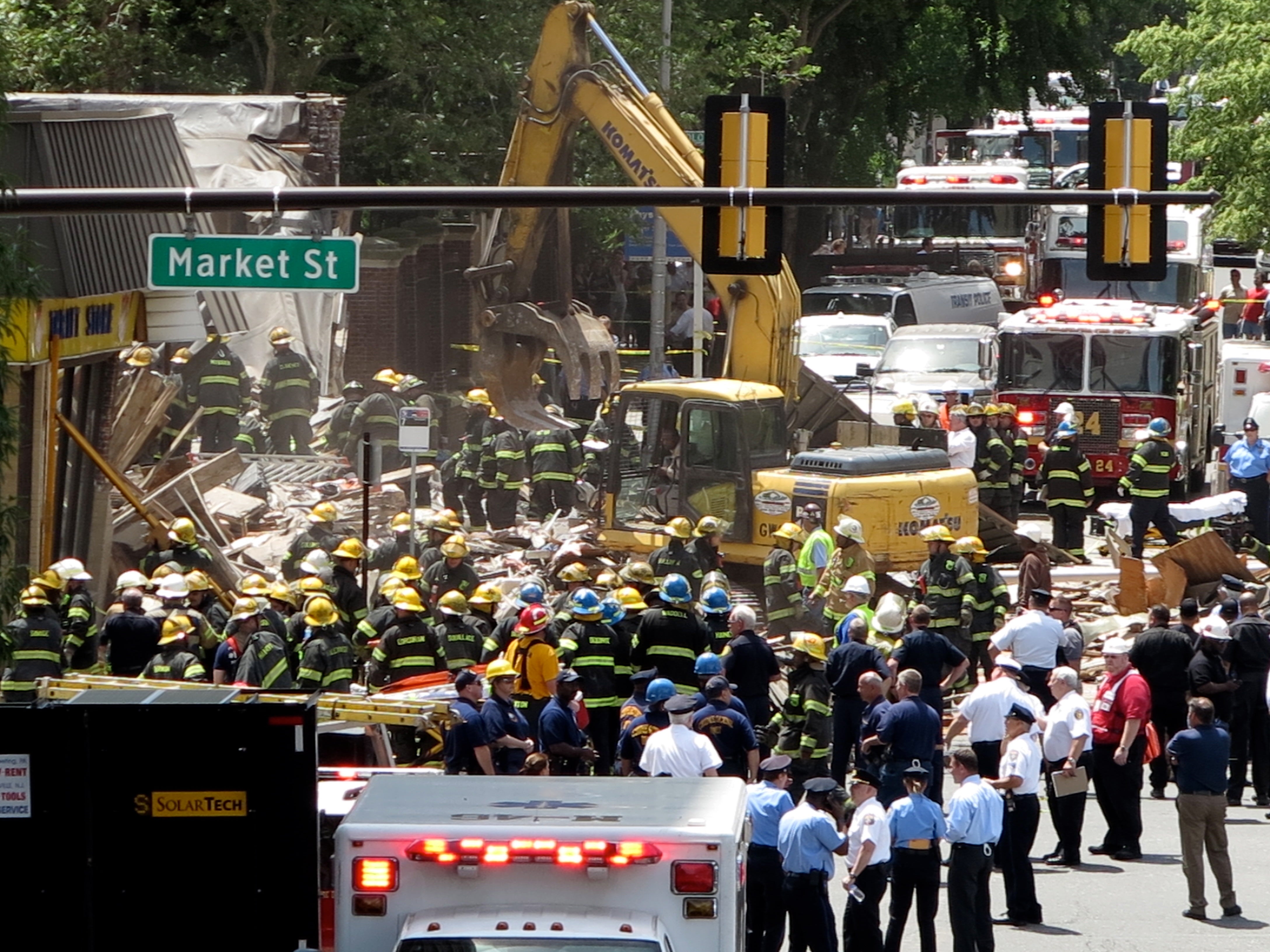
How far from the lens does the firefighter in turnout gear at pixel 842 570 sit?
60.2 ft

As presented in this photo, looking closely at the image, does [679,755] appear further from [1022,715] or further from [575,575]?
[575,575]

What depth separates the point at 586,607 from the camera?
14930 millimetres

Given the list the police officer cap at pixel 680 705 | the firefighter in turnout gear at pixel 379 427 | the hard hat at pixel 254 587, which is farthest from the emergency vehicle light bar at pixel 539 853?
the firefighter in turnout gear at pixel 379 427

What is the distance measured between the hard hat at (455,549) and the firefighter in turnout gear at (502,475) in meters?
5.66

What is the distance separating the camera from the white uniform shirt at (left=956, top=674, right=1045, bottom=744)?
14.0 meters

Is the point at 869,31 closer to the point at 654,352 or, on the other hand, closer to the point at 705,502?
the point at 654,352

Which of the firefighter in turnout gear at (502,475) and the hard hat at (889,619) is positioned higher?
the firefighter in turnout gear at (502,475)

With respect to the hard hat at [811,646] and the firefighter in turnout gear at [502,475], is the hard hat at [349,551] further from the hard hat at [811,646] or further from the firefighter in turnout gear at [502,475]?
the firefighter in turnout gear at [502,475]

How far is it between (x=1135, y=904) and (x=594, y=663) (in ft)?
13.7

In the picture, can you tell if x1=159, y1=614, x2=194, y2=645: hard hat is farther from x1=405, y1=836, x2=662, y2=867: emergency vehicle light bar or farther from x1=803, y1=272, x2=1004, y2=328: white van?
x1=803, y1=272, x2=1004, y2=328: white van

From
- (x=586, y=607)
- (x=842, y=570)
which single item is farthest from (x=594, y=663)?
(x=842, y=570)

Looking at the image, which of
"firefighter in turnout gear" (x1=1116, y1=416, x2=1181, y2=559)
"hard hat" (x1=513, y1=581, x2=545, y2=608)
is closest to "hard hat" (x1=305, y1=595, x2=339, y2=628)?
"hard hat" (x1=513, y1=581, x2=545, y2=608)

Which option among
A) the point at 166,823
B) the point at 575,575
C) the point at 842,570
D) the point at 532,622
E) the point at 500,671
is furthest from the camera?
the point at 842,570

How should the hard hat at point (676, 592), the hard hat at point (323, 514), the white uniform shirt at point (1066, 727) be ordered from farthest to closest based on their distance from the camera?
the hard hat at point (323, 514) < the hard hat at point (676, 592) < the white uniform shirt at point (1066, 727)
